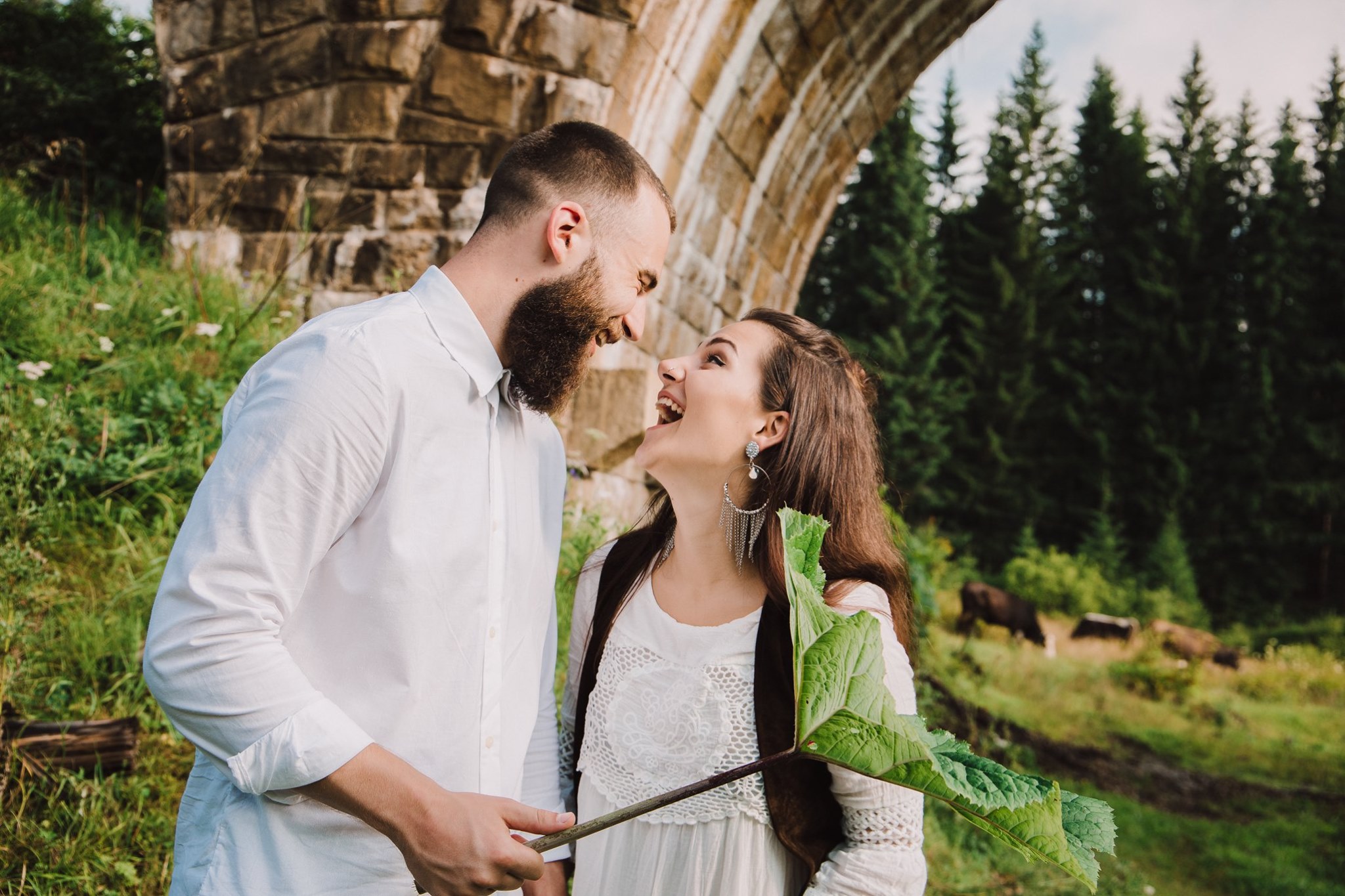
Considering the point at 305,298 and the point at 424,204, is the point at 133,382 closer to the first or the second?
the point at 305,298

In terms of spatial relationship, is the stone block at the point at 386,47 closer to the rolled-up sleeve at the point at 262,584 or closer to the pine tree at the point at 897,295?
the rolled-up sleeve at the point at 262,584

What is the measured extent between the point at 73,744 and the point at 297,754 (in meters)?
1.68

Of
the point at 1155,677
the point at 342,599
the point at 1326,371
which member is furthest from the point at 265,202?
the point at 1326,371

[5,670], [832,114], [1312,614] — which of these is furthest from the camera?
[1312,614]

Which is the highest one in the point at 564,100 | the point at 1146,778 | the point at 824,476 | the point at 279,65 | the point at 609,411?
the point at 279,65

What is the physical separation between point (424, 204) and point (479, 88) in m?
0.55

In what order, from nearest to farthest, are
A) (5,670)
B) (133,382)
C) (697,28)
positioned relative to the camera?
(5,670), (133,382), (697,28)

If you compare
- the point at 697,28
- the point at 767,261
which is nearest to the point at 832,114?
the point at 767,261

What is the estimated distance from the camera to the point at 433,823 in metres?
1.09

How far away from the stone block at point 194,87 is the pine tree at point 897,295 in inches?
668

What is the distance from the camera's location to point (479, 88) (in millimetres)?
3936

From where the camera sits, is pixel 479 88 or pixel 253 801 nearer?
pixel 253 801

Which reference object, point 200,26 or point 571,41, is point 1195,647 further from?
point 200,26

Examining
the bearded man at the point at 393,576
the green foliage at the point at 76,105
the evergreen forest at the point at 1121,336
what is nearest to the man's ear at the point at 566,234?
the bearded man at the point at 393,576
